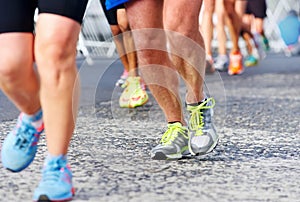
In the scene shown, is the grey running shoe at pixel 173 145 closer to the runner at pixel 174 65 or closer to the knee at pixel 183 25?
the runner at pixel 174 65

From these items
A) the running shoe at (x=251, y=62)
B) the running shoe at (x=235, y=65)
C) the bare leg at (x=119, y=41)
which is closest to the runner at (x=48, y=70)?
the bare leg at (x=119, y=41)

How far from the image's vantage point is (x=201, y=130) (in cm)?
409

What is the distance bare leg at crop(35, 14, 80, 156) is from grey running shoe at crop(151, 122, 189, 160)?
994 millimetres

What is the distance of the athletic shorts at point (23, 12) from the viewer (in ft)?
9.88

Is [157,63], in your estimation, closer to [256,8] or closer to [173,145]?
[173,145]

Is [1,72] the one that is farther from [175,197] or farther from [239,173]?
[239,173]

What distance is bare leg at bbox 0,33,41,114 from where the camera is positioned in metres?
3.07

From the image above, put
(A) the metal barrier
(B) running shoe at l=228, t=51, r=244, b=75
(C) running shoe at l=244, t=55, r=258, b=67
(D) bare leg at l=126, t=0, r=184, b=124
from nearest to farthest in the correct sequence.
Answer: (D) bare leg at l=126, t=0, r=184, b=124 → (B) running shoe at l=228, t=51, r=244, b=75 → (C) running shoe at l=244, t=55, r=258, b=67 → (A) the metal barrier

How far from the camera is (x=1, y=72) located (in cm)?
309

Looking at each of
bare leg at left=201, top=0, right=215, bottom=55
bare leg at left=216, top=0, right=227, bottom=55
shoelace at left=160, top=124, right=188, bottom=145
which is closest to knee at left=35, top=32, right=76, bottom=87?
shoelace at left=160, top=124, right=188, bottom=145

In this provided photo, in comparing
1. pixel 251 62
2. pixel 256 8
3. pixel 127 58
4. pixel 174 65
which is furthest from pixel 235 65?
pixel 174 65

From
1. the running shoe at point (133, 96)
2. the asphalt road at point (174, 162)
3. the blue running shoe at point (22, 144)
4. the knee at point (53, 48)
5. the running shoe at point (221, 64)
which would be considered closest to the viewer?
the knee at point (53, 48)

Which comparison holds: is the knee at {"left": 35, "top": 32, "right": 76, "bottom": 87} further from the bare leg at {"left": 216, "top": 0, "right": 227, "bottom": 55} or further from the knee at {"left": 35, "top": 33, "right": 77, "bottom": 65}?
the bare leg at {"left": 216, "top": 0, "right": 227, "bottom": 55}

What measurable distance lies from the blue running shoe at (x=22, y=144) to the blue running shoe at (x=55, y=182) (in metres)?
0.17
